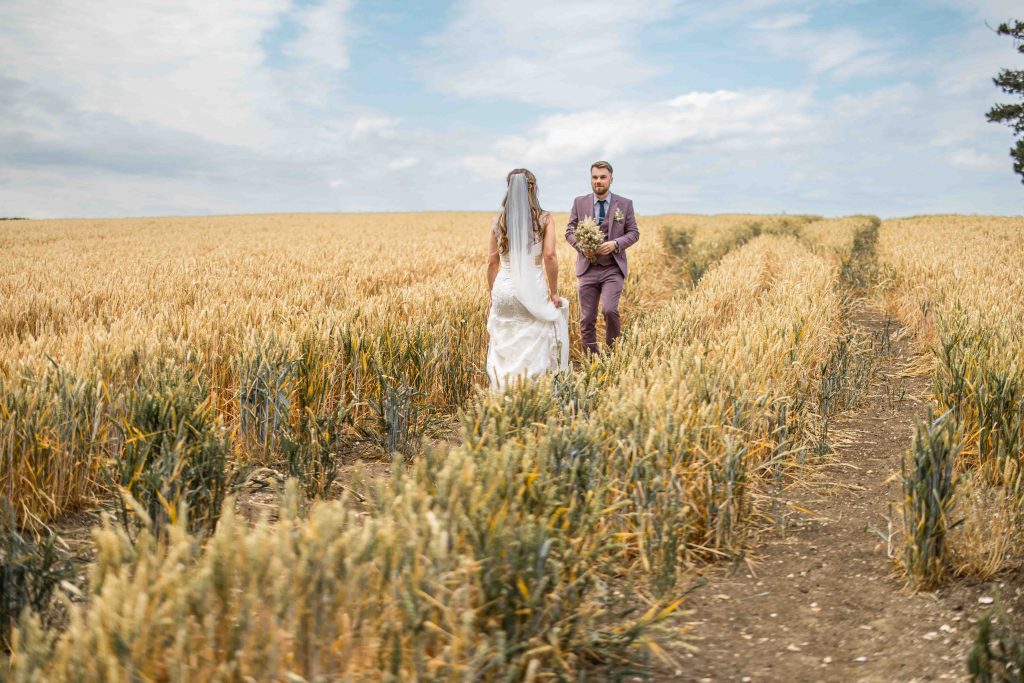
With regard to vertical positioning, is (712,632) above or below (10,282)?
below

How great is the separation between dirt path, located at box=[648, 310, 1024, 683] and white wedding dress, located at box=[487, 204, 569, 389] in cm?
281

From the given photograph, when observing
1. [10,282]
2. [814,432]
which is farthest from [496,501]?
[10,282]

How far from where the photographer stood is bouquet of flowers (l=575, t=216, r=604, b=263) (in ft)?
24.3

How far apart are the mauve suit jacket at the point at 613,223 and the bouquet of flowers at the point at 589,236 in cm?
15

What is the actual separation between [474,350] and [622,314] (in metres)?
3.50

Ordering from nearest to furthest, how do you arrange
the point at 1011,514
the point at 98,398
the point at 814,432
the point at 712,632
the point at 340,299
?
the point at 712,632 < the point at 1011,514 < the point at 98,398 < the point at 814,432 < the point at 340,299

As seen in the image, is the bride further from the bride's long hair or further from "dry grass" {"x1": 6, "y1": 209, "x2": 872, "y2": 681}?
"dry grass" {"x1": 6, "y1": 209, "x2": 872, "y2": 681}

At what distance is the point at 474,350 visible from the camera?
762 centimetres

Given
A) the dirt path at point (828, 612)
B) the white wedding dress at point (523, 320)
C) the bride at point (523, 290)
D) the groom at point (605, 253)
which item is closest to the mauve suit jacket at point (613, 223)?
the groom at point (605, 253)

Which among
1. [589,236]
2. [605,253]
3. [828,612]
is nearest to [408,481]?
[828,612]

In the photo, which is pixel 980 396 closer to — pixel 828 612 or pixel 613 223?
pixel 828 612

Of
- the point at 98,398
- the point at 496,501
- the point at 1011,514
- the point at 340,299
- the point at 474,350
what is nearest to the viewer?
the point at 496,501

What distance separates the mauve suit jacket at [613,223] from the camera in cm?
774

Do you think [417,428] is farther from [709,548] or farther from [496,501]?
[496,501]
